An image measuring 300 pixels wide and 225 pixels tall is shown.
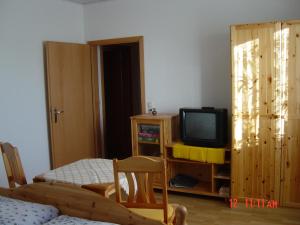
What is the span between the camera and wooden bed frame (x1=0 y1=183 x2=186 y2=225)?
1.95m

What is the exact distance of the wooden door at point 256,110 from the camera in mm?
3326

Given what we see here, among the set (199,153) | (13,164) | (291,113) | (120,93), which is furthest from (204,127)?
(120,93)

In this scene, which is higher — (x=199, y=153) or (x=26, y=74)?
(x=26, y=74)

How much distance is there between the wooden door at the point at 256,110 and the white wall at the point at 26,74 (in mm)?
2329

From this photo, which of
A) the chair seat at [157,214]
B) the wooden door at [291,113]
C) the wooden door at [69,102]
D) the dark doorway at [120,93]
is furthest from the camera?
the dark doorway at [120,93]

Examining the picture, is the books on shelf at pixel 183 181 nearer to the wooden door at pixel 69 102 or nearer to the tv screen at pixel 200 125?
the tv screen at pixel 200 125

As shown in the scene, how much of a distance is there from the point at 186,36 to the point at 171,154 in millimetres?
1462

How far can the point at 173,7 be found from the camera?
13.9 ft

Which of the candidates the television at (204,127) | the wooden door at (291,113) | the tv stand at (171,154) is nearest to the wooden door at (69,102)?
the tv stand at (171,154)

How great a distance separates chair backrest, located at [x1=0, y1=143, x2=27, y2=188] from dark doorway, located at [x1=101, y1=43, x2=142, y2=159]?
283 centimetres

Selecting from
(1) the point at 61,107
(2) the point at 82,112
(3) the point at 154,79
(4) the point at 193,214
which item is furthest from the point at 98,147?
(4) the point at 193,214

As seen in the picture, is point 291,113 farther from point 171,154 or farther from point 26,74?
point 26,74

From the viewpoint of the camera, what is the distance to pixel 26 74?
4.01 meters

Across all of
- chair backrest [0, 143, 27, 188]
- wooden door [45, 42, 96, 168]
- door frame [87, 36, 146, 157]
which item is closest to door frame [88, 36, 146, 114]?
door frame [87, 36, 146, 157]
